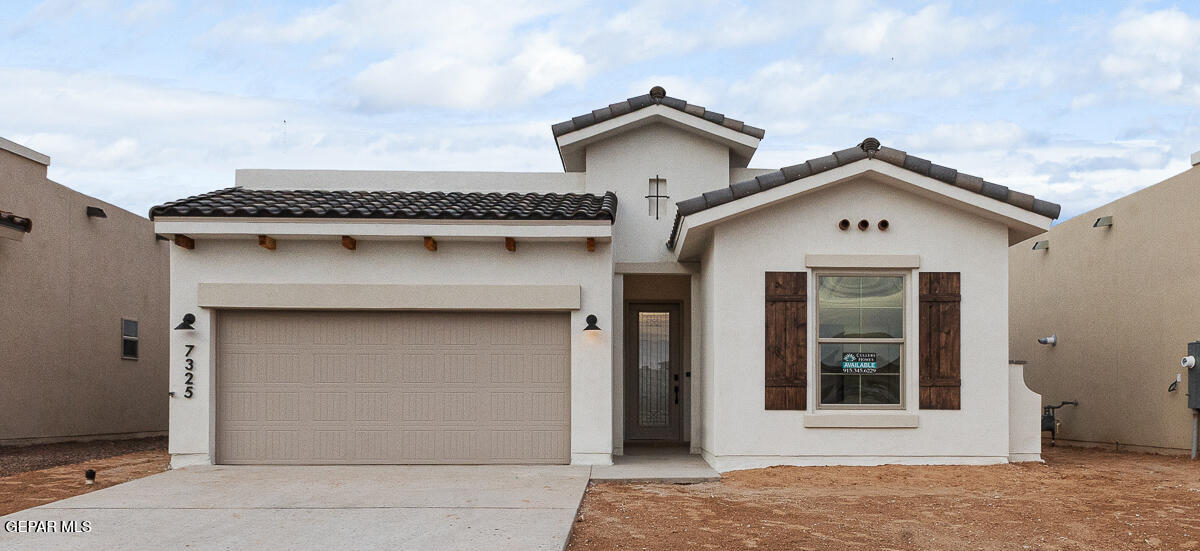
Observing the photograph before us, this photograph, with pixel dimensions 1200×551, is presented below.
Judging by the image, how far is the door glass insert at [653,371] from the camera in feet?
49.7

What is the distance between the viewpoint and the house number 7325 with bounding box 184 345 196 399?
37.1ft

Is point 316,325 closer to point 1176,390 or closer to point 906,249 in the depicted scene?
point 906,249

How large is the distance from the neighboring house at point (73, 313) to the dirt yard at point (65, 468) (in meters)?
0.68

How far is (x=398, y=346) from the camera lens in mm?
11625

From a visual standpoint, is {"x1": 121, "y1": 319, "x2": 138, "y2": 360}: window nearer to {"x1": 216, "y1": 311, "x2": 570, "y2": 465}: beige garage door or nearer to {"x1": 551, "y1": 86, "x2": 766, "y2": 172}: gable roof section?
{"x1": 216, "y1": 311, "x2": 570, "y2": 465}: beige garage door

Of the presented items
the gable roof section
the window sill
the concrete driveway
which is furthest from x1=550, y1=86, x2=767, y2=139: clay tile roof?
the concrete driveway

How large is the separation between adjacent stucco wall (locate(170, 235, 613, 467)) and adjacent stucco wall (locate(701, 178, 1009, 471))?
1.35 meters

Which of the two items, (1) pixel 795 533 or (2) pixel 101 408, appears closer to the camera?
(1) pixel 795 533

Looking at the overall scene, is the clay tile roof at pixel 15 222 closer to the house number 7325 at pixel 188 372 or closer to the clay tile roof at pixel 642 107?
the house number 7325 at pixel 188 372

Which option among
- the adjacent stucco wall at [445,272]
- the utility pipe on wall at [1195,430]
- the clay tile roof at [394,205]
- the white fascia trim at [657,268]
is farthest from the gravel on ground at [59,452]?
the utility pipe on wall at [1195,430]

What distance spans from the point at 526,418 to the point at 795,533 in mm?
4878

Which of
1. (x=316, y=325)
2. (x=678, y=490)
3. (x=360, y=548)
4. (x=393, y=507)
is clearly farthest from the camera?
(x=316, y=325)

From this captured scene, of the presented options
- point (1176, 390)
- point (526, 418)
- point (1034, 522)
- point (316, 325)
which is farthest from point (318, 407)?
point (1176, 390)

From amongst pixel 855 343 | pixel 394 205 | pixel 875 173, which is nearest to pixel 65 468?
pixel 394 205
